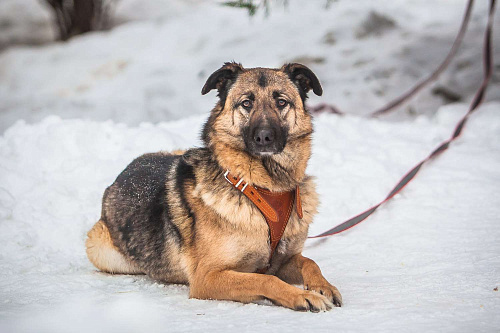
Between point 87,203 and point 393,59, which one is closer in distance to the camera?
point 87,203

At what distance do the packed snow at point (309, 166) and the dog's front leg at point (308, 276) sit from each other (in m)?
0.16

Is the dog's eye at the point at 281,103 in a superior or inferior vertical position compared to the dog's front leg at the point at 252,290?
superior

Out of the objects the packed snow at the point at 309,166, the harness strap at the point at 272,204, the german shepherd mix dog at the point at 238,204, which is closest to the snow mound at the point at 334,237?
the packed snow at the point at 309,166

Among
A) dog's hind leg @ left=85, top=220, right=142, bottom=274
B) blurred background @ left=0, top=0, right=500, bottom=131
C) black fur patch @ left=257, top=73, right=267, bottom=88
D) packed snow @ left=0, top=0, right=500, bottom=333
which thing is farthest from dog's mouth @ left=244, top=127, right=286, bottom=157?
blurred background @ left=0, top=0, right=500, bottom=131

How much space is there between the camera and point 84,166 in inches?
218

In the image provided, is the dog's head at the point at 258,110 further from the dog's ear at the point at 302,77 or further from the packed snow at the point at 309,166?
the packed snow at the point at 309,166

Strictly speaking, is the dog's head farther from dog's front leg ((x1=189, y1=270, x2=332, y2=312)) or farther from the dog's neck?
dog's front leg ((x1=189, y1=270, x2=332, y2=312))

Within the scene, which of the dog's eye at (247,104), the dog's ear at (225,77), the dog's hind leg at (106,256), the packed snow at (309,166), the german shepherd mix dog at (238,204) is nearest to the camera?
the packed snow at (309,166)

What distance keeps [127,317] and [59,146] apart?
353cm

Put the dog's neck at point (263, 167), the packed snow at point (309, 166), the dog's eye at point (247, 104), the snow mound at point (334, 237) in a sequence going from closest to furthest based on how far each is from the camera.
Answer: the snow mound at point (334, 237), the packed snow at point (309, 166), the dog's neck at point (263, 167), the dog's eye at point (247, 104)

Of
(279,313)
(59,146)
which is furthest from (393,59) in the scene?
(279,313)

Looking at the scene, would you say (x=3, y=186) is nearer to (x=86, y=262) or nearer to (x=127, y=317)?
(x=86, y=262)

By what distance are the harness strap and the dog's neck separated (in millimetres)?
39

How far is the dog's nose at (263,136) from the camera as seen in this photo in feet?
10.6
